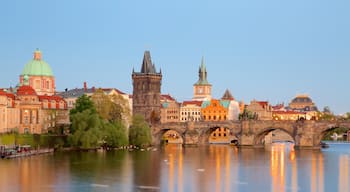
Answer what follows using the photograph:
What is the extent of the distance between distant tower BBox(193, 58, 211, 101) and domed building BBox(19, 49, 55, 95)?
6535 centimetres

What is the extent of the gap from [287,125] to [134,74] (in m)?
39.5

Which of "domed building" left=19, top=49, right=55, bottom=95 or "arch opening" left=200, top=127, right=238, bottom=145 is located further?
"arch opening" left=200, top=127, right=238, bottom=145

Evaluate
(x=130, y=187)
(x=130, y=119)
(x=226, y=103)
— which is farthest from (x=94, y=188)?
(x=226, y=103)

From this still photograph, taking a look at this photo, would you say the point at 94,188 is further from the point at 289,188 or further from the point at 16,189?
the point at 289,188

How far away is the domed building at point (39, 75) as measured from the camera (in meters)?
135

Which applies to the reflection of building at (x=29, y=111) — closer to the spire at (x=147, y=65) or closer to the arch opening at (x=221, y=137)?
the spire at (x=147, y=65)

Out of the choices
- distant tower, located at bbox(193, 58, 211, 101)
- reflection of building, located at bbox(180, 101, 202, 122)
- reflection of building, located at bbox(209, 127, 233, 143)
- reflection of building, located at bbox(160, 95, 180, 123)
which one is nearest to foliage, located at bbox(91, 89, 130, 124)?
reflection of building, located at bbox(209, 127, 233, 143)

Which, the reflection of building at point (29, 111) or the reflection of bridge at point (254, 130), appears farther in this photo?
the reflection of bridge at point (254, 130)

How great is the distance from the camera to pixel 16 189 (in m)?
55.6

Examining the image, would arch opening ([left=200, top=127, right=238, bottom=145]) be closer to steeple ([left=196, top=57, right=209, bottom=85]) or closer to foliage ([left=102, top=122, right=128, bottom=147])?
steeple ([left=196, top=57, right=209, bottom=85])

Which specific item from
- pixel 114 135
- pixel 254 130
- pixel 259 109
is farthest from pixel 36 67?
pixel 259 109

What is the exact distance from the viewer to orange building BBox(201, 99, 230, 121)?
16938 centimetres

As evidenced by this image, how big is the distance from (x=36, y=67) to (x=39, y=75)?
1732mm

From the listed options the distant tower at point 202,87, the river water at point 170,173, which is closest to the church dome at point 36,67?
the river water at point 170,173
